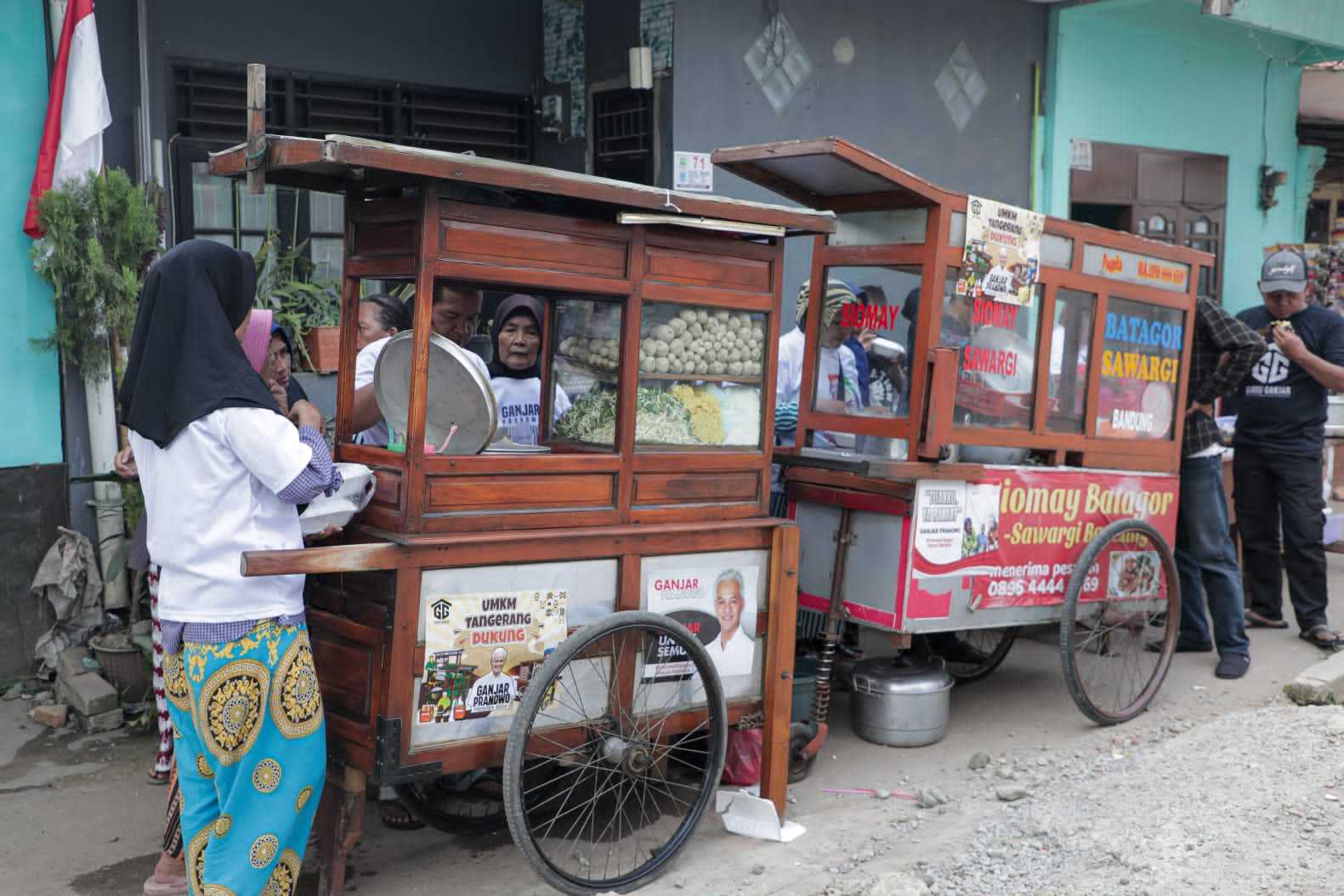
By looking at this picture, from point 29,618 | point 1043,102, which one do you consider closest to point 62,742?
point 29,618

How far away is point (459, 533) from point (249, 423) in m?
0.68

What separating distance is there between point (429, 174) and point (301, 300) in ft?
11.9

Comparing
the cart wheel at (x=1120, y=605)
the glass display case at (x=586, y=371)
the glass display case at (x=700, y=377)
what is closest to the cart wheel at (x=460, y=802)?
the glass display case at (x=586, y=371)

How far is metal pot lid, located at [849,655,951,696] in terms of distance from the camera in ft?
16.8

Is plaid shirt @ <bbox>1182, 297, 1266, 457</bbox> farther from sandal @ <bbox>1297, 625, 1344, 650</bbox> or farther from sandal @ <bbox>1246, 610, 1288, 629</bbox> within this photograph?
sandal @ <bbox>1246, 610, 1288, 629</bbox>

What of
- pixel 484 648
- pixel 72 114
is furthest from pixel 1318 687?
pixel 72 114

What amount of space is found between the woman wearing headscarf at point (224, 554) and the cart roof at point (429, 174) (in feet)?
1.11

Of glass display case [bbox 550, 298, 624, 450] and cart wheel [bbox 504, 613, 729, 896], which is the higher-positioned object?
glass display case [bbox 550, 298, 624, 450]

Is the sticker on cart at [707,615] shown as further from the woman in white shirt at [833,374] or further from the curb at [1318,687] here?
the curb at [1318,687]

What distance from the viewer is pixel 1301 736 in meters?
4.75

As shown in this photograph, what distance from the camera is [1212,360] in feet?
20.4

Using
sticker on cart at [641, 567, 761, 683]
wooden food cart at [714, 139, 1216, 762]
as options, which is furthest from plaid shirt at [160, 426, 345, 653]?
wooden food cart at [714, 139, 1216, 762]

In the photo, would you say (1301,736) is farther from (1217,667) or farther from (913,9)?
(913,9)

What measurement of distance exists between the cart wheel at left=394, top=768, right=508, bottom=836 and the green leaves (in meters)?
2.62
